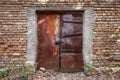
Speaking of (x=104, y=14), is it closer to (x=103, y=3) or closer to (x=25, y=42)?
(x=103, y=3)

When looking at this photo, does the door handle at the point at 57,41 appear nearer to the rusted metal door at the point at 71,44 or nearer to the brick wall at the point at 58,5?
the rusted metal door at the point at 71,44

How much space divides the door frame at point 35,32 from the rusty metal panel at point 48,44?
0.88 ft

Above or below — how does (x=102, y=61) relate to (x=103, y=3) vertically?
below

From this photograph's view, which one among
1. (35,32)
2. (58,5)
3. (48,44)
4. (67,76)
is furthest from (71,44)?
(58,5)

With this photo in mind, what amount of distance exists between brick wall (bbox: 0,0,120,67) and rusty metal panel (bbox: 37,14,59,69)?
510mm

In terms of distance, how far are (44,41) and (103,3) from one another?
2107 millimetres

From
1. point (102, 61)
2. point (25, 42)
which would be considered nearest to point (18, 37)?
point (25, 42)

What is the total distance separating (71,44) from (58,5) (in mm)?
1276

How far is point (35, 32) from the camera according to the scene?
26.6 feet

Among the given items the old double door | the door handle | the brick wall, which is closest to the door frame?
the brick wall

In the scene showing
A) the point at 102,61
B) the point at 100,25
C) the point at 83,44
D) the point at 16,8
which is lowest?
the point at 102,61

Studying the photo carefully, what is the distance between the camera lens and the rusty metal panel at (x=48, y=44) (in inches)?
328

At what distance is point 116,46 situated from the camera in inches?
318

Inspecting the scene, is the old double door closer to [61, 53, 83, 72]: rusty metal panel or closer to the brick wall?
[61, 53, 83, 72]: rusty metal panel
